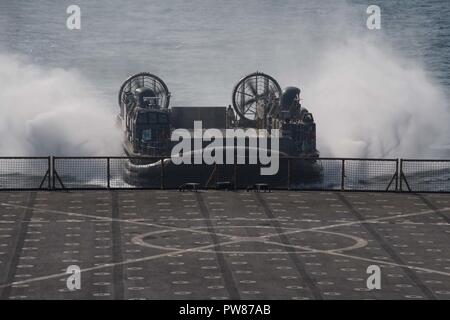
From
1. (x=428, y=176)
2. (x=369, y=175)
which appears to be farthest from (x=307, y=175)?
(x=428, y=176)

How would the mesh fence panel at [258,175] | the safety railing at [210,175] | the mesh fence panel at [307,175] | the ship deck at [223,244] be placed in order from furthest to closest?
the mesh fence panel at [307,175] → the safety railing at [210,175] → the mesh fence panel at [258,175] → the ship deck at [223,244]

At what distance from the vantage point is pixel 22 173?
9062cm

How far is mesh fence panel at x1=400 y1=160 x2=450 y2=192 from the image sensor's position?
88556 mm

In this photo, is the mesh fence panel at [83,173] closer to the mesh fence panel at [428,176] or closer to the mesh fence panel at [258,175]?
the mesh fence panel at [258,175]

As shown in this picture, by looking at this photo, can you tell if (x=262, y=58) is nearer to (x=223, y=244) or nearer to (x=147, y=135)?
(x=147, y=135)

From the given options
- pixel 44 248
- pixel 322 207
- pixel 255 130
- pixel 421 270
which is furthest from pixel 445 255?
pixel 255 130

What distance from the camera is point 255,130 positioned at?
84.3 meters

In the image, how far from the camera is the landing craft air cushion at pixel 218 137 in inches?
3002

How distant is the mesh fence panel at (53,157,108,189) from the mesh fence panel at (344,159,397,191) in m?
18.0

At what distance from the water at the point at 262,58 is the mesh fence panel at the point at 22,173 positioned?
1.89 meters

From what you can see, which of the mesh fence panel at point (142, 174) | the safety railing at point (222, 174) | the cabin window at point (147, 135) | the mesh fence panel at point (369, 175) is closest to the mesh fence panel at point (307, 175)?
the safety railing at point (222, 174)

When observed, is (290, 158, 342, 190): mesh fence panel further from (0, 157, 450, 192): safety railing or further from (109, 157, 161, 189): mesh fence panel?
(109, 157, 161, 189): mesh fence panel

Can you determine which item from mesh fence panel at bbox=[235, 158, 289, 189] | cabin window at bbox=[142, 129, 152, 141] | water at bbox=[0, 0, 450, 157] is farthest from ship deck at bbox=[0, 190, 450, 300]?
water at bbox=[0, 0, 450, 157]

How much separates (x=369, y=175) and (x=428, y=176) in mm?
5131
